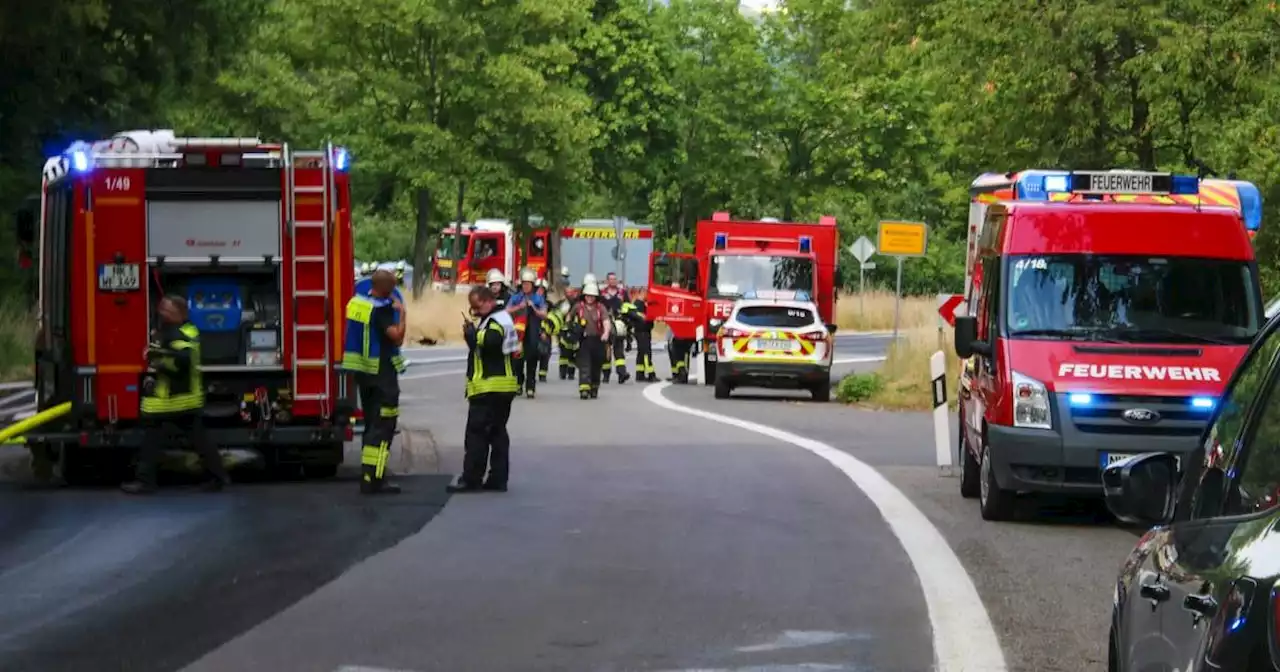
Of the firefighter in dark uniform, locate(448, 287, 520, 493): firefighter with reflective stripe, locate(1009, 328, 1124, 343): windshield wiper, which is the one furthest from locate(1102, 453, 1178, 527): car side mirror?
the firefighter in dark uniform

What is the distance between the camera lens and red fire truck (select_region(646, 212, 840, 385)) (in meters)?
34.9

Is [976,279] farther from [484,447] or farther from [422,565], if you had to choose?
[422,565]

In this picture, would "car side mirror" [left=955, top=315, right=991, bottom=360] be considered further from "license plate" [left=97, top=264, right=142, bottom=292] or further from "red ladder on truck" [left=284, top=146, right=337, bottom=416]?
"license plate" [left=97, top=264, right=142, bottom=292]

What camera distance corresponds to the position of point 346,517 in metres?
13.8

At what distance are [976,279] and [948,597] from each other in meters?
7.38

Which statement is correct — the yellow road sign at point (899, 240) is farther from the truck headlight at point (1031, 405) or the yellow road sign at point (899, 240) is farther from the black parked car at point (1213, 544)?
the black parked car at point (1213, 544)

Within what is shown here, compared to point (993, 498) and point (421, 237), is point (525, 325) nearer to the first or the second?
point (993, 498)

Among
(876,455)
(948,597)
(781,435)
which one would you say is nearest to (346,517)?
(948,597)

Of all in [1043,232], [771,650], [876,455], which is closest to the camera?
[771,650]

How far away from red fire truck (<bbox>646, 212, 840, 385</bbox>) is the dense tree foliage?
3.06 m

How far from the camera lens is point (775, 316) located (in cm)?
3086

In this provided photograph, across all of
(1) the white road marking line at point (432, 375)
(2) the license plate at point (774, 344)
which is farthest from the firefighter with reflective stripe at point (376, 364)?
(1) the white road marking line at point (432, 375)

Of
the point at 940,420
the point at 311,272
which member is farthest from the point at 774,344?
the point at 311,272

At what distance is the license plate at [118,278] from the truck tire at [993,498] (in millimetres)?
6606
